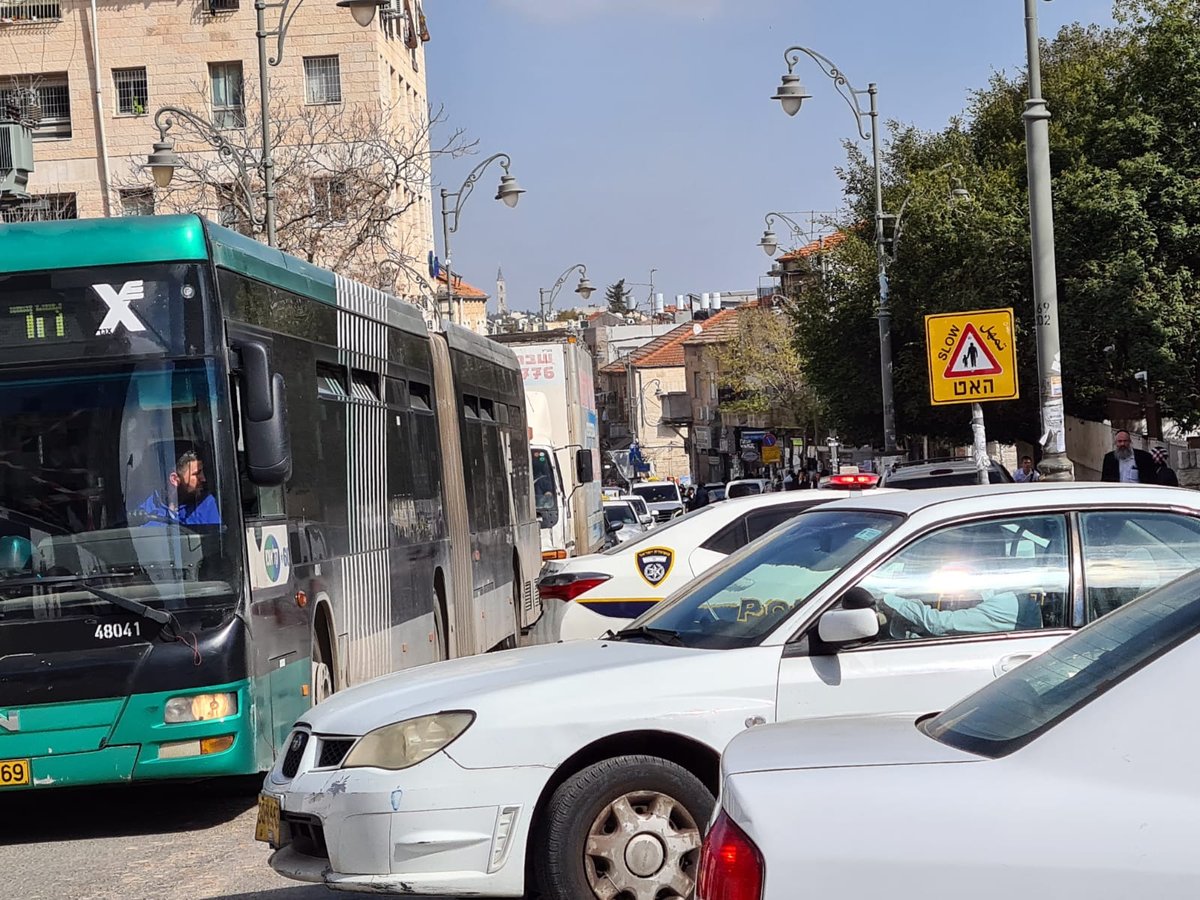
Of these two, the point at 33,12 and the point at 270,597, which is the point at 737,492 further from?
the point at 33,12

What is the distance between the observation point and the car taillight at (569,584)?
11102mm

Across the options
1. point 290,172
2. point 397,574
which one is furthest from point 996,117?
point 397,574

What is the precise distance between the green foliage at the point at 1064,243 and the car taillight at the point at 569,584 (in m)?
28.0

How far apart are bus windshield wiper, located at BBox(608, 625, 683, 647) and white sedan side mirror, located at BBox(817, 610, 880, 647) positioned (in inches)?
27.6

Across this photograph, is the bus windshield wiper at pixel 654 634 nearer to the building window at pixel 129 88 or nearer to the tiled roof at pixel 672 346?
the building window at pixel 129 88

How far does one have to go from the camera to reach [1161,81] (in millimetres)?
37688

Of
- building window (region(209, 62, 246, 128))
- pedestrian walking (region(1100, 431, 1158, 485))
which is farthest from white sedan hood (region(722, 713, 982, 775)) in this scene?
building window (region(209, 62, 246, 128))

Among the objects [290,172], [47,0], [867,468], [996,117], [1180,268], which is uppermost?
[47,0]

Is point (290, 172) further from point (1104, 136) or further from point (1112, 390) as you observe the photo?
point (1112, 390)

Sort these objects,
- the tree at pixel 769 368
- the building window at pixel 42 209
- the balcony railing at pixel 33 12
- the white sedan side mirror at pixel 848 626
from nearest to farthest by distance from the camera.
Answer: the white sedan side mirror at pixel 848 626
the building window at pixel 42 209
the balcony railing at pixel 33 12
the tree at pixel 769 368

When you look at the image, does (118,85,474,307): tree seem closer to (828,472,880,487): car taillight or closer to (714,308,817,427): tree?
(828,472,880,487): car taillight

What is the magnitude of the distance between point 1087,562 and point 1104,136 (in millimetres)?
34520

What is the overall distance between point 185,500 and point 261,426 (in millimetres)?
544

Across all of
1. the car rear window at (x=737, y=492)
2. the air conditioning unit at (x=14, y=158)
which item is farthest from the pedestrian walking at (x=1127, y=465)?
the air conditioning unit at (x=14, y=158)
